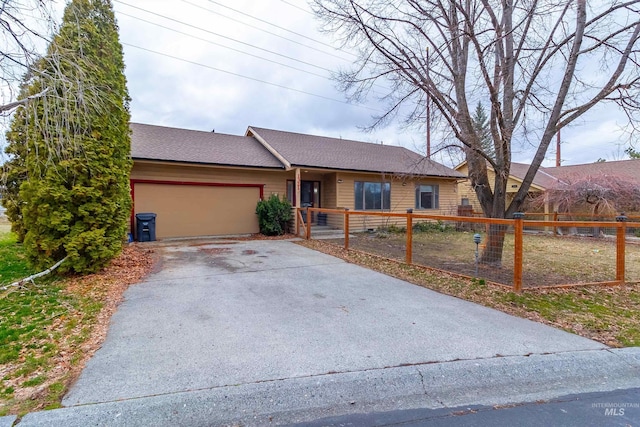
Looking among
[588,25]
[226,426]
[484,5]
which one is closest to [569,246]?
[588,25]

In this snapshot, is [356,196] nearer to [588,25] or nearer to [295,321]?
[588,25]

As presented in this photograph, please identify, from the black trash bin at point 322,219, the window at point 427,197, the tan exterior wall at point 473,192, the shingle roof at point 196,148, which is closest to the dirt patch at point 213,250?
the shingle roof at point 196,148

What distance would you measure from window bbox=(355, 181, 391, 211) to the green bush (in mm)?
3561

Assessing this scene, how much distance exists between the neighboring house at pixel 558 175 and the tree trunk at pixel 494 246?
10.7 metres

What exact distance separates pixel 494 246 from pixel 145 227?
401 inches

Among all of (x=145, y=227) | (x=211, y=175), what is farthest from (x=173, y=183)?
(x=145, y=227)

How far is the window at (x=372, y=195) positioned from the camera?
14.3 m

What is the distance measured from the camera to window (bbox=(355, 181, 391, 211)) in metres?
14.3

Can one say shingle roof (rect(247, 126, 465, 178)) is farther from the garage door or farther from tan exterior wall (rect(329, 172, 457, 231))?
the garage door

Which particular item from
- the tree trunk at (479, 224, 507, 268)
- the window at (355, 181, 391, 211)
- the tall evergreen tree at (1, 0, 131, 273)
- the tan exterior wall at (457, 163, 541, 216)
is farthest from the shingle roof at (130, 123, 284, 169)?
the tan exterior wall at (457, 163, 541, 216)

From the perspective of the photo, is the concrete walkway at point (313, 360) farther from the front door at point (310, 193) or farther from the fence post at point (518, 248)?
the front door at point (310, 193)

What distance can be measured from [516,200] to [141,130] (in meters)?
13.3

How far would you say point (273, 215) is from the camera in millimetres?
12039

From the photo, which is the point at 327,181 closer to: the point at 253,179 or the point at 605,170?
the point at 253,179
